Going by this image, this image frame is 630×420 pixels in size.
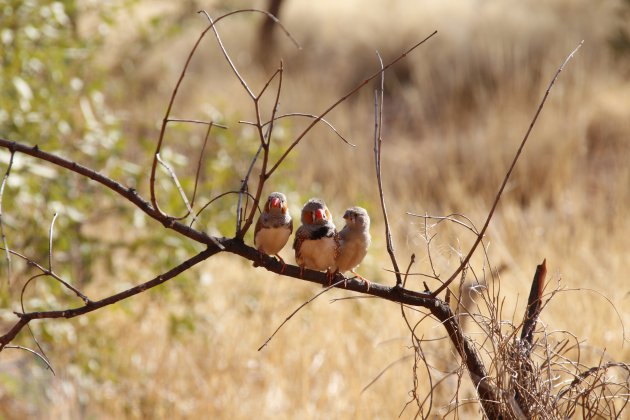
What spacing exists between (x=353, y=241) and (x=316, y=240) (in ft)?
0.35

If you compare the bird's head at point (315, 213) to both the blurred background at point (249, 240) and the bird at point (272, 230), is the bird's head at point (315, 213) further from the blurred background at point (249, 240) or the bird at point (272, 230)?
the blurred background at point (249, 240)

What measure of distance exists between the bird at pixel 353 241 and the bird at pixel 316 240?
1.0 inches

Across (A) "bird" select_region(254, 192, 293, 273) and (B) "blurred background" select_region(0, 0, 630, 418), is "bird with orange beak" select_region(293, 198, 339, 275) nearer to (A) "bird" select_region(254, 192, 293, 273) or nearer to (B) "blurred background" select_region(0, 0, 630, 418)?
(A) "bird" select_region(254, 192, 293, 273)

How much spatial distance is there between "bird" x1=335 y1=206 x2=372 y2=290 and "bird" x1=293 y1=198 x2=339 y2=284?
0.09ft

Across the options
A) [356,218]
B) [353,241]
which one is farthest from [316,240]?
[356,218]

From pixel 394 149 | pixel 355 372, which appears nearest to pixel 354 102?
pixel 394 149

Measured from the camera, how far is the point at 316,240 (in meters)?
1.70

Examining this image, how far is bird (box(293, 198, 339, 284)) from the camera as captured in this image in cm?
165

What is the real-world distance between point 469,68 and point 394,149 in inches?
66.6

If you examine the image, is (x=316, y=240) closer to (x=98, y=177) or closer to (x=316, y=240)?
(x=316, y=240)

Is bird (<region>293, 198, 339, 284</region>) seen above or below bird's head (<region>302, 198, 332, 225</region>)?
below

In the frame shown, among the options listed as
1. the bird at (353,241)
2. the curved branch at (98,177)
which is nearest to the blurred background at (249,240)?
the bird at (353,241)

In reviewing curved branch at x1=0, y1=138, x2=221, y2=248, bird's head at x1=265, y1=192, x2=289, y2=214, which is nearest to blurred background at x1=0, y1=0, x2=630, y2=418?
bird's head at x1=265, y1=192, x2=289, y2=214

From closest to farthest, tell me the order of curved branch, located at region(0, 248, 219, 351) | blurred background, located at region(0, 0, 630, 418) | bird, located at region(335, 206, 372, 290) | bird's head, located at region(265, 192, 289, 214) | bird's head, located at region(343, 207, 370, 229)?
curved branch, located at region(0, 248, 219, 351) → bird's head, located at region(265, 192, 289, 214) → bird, located at region(335, 206, 372, 290) → bird's head, located at region(343, 207, 370, 229) → blurred background, located at region(0, 0, 630, 418)
